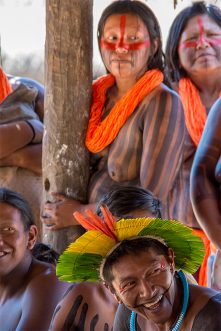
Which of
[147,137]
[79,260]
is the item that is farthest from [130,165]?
[79,260]

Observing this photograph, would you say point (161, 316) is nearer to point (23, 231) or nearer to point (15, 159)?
point (23, 231)

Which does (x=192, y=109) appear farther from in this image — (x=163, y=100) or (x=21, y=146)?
(x=21, y=146)

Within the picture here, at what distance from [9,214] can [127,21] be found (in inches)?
40.2

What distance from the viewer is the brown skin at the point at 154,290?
8.20 feet

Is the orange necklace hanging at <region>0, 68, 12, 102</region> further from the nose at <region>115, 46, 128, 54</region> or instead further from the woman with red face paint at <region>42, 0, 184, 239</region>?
the nose at <region>115, 46, 128, 54</region>

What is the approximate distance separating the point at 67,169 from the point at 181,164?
0.51 metres

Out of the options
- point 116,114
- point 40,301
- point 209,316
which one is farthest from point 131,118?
point 209,316

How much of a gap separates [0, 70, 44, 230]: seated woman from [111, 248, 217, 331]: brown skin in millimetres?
1763

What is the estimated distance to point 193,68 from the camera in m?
4.05

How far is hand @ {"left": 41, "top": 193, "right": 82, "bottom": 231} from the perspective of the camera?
3854mm

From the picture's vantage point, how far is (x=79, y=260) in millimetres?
2629

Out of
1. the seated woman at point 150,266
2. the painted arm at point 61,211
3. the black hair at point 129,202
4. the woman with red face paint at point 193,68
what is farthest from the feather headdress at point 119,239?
the woman with red face paint at point 193,68

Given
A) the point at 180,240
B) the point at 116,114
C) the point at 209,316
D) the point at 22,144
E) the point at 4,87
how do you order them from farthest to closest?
the point at 4,87 → the point at 22,144 → the point at 116,114 → the point at 180,240 → the point at 209,316

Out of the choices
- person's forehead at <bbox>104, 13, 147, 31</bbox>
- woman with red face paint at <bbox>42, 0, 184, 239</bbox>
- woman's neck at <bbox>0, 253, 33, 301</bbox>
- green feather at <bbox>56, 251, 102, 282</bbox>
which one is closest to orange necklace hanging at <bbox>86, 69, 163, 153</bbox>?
woman with red face paint at <bbox>42, 0, 184, 239</bbox>
